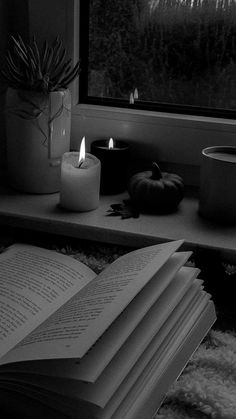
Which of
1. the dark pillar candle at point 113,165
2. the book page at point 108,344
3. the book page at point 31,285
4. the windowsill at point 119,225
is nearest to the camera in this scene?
the book page at point 108,344

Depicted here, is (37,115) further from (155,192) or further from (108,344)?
(108,344)

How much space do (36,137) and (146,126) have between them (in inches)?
8.2

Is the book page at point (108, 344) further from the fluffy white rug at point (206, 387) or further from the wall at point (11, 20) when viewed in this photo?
the wall at point (11, 20)

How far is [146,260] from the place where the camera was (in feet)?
2.18

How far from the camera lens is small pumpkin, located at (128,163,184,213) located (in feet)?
2.92

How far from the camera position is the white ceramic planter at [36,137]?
906 millimetres

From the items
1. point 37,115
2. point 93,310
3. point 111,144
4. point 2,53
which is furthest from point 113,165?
point 93,310

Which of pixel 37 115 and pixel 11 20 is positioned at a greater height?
pixel 11 20

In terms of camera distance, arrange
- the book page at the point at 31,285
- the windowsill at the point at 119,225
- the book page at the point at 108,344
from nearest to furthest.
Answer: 1. the book page at the point at 108,344
2. the book page at the point at 31,285
3. the windowsill at the point at 119,225

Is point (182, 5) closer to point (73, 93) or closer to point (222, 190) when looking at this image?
point (73, 93)

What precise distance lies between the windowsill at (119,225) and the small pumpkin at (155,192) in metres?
0.02

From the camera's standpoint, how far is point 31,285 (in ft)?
2.32

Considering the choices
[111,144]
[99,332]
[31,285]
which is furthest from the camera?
[111,144]

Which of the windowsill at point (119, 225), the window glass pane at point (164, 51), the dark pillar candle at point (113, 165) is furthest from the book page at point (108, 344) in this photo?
the window glass pane at point (164, 51)
